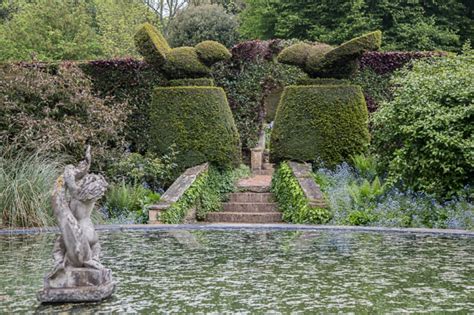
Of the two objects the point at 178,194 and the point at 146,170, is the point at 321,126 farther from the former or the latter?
the point at 178,194

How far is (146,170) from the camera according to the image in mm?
13828

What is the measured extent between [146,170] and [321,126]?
354 cm

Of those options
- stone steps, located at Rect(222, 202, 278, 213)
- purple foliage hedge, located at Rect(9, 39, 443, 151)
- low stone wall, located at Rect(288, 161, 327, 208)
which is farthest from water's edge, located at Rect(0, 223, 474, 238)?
purple foliage hedge, located at Rect(9, 39, 443, 151)

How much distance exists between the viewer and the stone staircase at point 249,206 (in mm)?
12273

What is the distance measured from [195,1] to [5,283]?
28.8 metres

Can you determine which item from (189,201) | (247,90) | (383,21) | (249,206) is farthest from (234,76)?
(383,21)

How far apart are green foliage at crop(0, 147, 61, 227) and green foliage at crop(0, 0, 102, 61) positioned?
1384 centimetres

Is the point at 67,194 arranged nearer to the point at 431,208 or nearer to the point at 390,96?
the point at 431,208

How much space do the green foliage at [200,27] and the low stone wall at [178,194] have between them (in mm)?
14491

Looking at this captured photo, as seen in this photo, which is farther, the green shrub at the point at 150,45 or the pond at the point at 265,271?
the green shrub at the point at 150,45

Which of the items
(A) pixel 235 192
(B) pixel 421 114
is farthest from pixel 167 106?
(B) pixel 421 114

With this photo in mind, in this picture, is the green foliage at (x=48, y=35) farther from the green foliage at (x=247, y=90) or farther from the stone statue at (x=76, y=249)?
the stone statue at (x=76, y=249)

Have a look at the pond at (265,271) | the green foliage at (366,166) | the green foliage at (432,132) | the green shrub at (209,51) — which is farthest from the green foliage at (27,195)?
the green foliage at (366,166)

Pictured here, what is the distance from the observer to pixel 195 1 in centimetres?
3388
